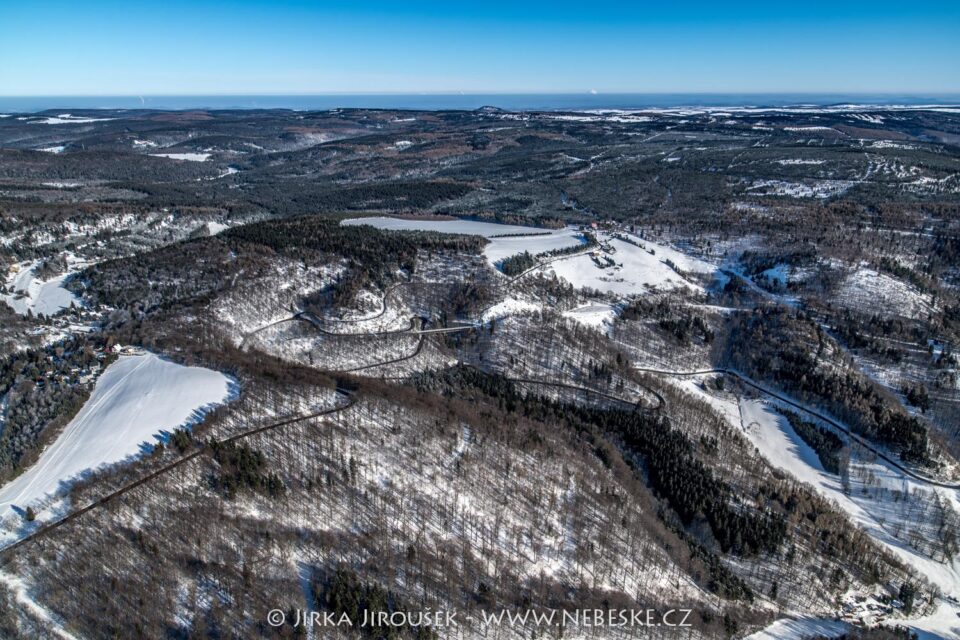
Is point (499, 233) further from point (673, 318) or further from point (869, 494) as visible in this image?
point (869, 494)

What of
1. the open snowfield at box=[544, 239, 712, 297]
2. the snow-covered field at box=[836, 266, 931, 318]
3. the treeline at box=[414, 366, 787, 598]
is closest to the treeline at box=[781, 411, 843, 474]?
the treeline at box=[414, 366, 787, 598]

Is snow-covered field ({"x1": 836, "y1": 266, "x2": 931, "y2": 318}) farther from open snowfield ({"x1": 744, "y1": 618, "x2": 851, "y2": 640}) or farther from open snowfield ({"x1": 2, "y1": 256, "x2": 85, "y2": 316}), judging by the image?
open snowfield ({"x1": 2, "y1": 256, "x2": 85, "y2": 316})

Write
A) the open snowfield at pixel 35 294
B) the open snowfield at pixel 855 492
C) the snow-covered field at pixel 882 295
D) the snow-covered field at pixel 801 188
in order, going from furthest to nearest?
the snow-covered field at pixel 801 188
the snow-covered field at pixel 882 295
the open snowfield at pixel 35 294
the open snowfield at pixel 855 492

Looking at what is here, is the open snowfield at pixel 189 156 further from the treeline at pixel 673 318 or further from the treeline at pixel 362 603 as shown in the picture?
the treeline at pixel 362 603

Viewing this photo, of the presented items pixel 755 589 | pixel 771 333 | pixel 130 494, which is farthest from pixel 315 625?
pixel 771 333

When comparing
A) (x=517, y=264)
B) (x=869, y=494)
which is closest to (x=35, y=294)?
(x=517, y=264)

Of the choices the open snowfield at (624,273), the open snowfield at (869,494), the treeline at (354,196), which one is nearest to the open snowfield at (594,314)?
the open snowfield at (624,273)
